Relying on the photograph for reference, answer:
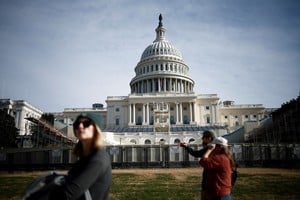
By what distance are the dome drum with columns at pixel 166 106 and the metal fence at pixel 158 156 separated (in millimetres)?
37924

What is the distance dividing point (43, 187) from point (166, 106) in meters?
89.3

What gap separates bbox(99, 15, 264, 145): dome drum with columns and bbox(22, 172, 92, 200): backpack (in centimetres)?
6794

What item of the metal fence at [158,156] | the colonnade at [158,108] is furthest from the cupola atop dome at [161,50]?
the metal fence at [158,156]

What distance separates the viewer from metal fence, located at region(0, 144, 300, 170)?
31.3 metres

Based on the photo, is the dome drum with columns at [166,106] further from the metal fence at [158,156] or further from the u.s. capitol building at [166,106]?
the metal fence at [158,156]

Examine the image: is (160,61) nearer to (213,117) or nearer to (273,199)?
(213,117)

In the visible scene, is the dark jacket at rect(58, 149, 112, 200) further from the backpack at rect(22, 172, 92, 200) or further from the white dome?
the white dome

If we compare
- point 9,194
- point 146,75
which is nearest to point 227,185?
point 9,194

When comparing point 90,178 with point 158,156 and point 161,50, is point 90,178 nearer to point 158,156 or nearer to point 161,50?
point 158,156

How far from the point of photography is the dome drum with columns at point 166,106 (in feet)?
270

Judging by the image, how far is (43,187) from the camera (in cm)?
235

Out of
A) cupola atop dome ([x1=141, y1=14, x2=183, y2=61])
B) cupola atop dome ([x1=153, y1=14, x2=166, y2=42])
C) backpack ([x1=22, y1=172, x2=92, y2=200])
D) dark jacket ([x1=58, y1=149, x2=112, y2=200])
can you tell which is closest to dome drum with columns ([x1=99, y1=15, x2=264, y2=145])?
cupola atop dome ([x1=141, y1=14, x2=183, y2=61])

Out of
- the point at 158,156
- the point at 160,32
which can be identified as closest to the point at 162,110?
the point at 158,156

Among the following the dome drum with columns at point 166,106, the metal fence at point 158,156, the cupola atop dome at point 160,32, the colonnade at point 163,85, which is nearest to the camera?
the metal fence at point 158,156
